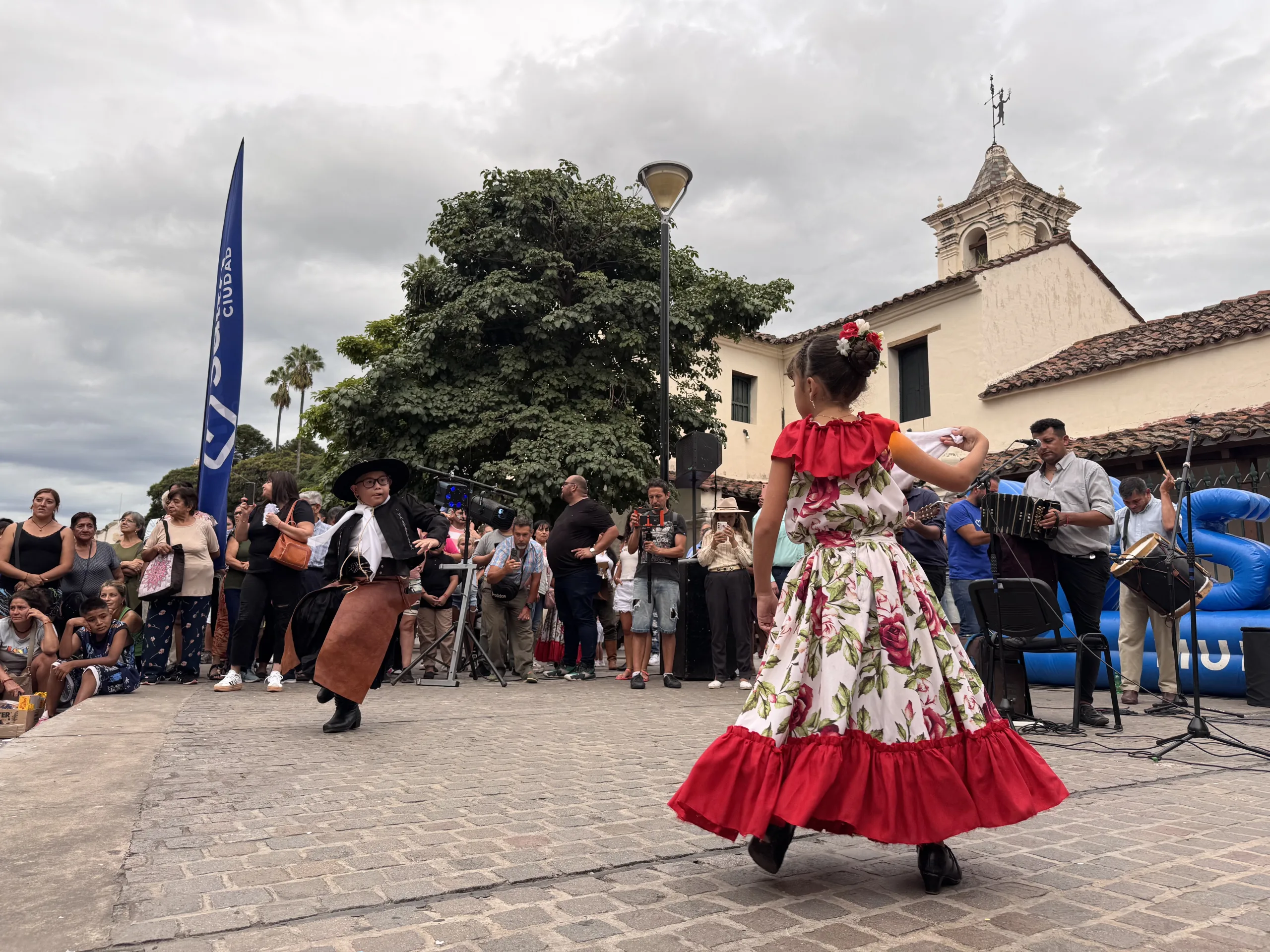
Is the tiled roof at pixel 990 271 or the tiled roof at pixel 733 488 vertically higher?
the tiled roof at pixel 990 271

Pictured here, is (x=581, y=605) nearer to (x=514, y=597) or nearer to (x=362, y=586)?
(x=514, y=597)

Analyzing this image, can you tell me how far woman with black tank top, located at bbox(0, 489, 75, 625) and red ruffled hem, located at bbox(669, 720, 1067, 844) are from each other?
26.5 feet

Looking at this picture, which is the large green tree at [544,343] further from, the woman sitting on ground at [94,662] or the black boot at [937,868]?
the black boot at [937,868]

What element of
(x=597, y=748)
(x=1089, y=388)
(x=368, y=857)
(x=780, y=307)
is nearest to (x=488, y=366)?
(x=780, y=307)

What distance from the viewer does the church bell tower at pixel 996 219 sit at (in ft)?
85.9

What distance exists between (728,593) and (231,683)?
490cm

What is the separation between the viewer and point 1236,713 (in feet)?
23.2

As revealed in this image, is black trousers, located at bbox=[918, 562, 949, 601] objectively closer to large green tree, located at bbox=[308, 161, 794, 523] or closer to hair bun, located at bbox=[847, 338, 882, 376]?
hair bun, located at bbox=[847, 338, 882, 376]

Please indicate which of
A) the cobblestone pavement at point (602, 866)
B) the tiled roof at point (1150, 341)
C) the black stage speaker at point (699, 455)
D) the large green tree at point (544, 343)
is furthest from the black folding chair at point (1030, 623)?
the tiled roof at point (1150, 341)

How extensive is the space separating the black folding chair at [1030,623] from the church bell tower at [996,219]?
21.7 meters

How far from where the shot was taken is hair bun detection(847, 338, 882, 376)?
3.07 meters

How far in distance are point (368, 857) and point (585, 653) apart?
692cm

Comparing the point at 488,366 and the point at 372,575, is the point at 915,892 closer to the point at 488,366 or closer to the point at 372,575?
the point at 372,575

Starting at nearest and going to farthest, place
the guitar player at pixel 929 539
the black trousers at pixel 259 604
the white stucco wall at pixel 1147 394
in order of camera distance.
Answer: the guitar player at pixel 929 539
the black trousers at pixel 259 604
the white stucco wall at pixel 1147 394
